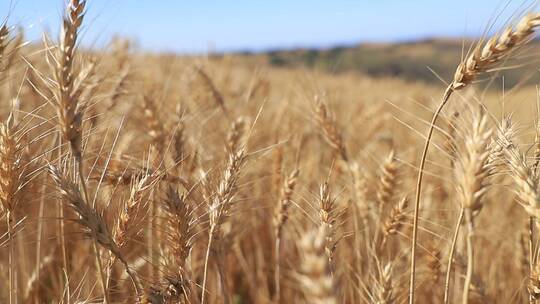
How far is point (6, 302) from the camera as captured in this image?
1.76 metres

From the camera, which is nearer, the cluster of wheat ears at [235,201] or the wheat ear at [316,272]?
→ the wheat ear at [316,272]

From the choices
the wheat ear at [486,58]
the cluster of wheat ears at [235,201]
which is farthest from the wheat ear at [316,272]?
the wheat ear at [486,58]

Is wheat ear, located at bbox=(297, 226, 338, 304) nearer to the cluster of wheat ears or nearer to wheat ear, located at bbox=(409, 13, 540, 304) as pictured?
the cluster of wheat ears

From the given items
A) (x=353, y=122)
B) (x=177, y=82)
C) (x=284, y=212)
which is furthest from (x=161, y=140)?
(x=177, y=82)

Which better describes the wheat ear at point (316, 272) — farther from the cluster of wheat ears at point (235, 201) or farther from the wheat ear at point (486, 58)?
the wheat ear at point (486, 58)

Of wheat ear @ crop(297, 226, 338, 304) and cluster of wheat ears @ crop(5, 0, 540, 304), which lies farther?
cluster of wheat ears @ crop(5, 0, 540, 304)

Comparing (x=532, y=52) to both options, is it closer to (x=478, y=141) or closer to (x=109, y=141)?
(x=478, y=141)

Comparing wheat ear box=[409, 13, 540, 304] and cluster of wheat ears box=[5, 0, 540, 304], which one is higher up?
wheat ear box=[409, 13, 540, 304]

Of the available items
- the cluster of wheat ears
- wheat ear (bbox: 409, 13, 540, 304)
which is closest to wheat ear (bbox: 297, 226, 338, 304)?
the cluster of wheat ears

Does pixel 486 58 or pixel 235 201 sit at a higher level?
pixel 486 58

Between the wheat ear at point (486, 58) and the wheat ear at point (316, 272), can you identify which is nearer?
the wheat ear at point (316, 272)

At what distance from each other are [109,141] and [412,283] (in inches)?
70.2

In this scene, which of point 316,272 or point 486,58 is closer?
point 316,272

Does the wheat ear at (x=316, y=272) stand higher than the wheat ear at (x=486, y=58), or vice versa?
the wheat ear at (x=486, y=58)
